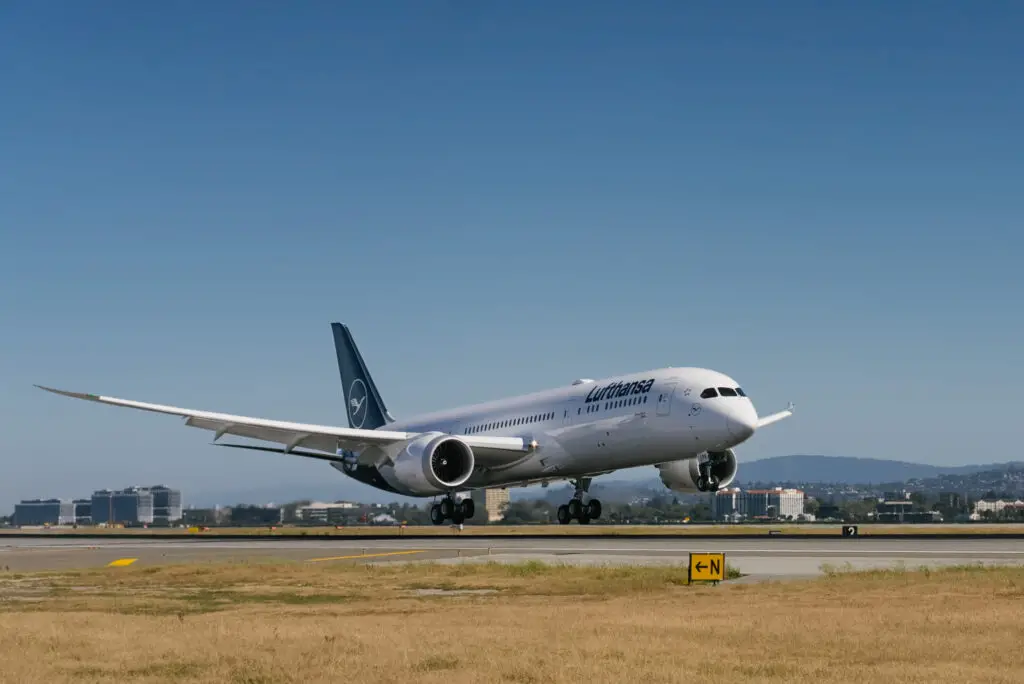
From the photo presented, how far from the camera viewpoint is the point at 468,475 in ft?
189

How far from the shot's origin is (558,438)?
57812 mm

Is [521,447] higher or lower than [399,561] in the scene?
higher

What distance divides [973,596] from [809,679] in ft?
32.9

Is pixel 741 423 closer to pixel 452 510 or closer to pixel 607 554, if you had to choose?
pixel 607 554

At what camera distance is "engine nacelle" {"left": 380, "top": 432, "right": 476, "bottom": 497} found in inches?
2222

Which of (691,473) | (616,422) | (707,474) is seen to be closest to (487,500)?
(691,473)

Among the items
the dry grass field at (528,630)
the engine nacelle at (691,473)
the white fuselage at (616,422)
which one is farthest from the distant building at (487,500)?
the dry grass field at (528,630)

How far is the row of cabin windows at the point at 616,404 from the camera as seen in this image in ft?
173

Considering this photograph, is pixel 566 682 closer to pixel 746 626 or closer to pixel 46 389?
pixel 746 626

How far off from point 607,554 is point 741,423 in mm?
14930

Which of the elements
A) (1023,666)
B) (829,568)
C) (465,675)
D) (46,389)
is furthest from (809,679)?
(46,389)

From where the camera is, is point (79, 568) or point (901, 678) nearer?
point (901, 678)

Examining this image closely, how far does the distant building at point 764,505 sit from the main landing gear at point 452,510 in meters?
88.9

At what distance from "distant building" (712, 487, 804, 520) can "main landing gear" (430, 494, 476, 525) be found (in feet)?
292
